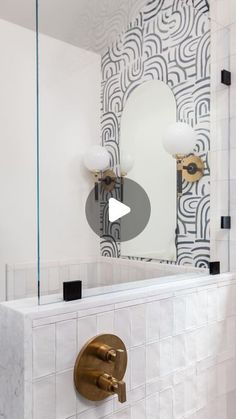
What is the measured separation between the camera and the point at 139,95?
144cm

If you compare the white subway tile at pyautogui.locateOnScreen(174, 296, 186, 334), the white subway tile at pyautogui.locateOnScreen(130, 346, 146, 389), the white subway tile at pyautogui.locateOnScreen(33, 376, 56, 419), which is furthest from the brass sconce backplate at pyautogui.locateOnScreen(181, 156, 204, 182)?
the white subway tile at pyautogui.locateOnScreen(33, 376, 56, 419)

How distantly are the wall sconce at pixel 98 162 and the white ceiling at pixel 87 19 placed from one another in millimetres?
365

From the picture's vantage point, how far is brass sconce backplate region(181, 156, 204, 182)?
152 centimetres

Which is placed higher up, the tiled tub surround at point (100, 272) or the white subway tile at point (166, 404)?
the tiled tub surround at point (100, 272)

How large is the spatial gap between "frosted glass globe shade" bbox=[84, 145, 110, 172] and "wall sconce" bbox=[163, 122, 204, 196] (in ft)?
1.01

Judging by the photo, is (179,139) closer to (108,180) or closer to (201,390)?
(108,180)

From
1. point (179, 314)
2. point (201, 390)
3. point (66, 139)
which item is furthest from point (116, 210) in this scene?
point (201, 390)

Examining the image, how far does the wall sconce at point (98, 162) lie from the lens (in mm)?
1249

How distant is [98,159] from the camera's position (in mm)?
1254

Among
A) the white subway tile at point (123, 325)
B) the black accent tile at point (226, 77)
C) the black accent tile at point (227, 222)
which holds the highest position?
the black accent tile at point (226, 77)

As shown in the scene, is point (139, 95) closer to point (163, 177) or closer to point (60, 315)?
point (163, 177)

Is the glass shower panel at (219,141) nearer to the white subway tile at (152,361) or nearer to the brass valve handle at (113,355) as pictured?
the white subway tile at (152,361)

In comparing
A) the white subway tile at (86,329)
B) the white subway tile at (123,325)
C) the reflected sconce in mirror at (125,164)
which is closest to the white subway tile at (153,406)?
the white subway tile at (123,325)

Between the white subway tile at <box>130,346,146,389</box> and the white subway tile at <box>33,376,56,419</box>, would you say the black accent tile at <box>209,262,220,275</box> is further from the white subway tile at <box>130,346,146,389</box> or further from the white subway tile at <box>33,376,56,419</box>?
the white subway tile at <box>33,376,56,419</box>
